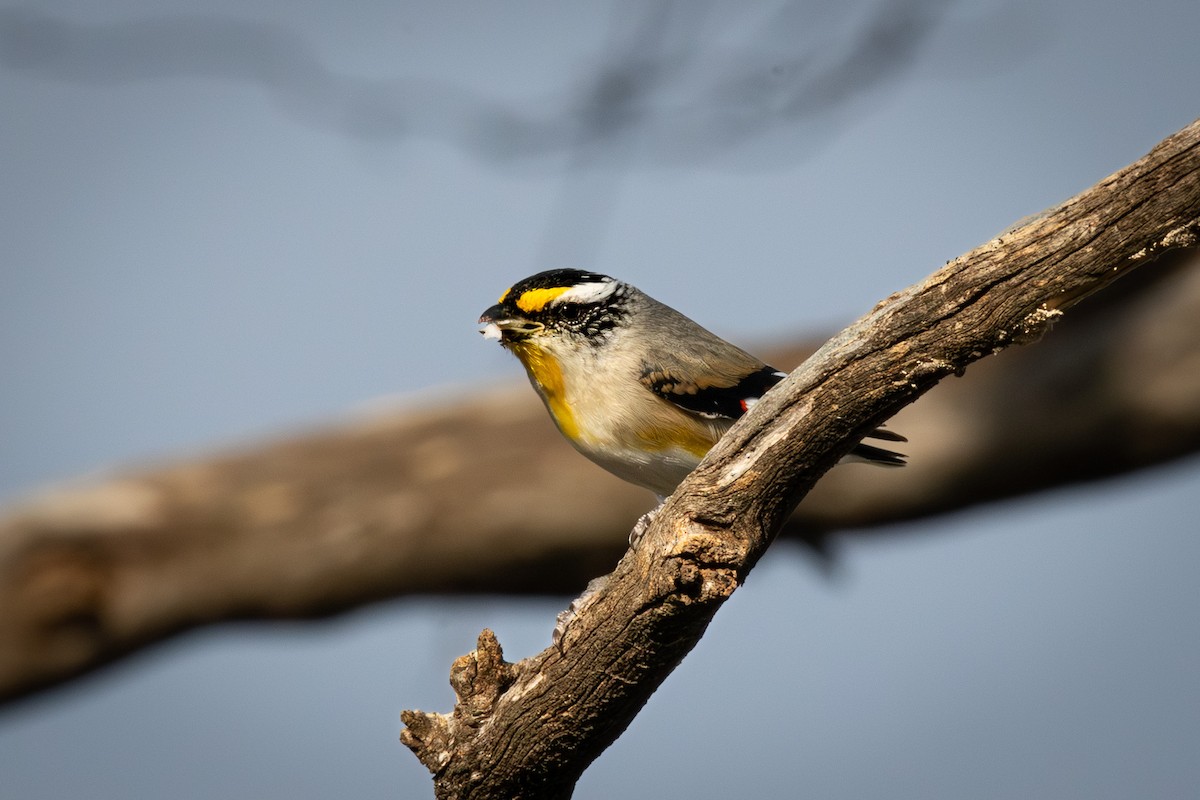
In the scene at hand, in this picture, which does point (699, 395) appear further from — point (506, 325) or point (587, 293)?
point (506, 325)

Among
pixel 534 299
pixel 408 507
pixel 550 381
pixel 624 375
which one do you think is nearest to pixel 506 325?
pixel 534 299

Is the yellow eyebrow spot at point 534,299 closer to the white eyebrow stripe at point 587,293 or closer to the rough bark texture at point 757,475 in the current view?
the white eyebrow stripe at point 587,293

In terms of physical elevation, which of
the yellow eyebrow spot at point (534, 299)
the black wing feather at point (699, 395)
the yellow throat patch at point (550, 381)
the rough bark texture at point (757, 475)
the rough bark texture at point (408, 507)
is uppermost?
the rough bark texture at point (408, 507)

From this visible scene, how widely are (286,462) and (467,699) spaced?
6229mm

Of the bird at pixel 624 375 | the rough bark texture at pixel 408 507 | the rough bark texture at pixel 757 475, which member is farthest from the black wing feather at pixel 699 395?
the rough bark texture at pixel 408 507

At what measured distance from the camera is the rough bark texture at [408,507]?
Answer: 26.5ft

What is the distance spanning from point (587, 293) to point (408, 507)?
5.01 m

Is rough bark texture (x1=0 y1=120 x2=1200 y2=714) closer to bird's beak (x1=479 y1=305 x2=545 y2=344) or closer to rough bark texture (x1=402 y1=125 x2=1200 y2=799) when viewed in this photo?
bird's beak (x1=479 y1=305 x2=545 y2=344)

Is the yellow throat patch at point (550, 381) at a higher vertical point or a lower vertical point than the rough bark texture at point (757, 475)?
higher

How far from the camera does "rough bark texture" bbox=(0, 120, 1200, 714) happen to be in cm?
809

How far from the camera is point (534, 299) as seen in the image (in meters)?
4.34

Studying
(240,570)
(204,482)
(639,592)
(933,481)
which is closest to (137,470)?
(204,482)

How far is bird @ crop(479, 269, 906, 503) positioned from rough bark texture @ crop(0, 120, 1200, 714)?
3.91m

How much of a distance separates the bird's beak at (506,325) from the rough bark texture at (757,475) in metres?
1.31
